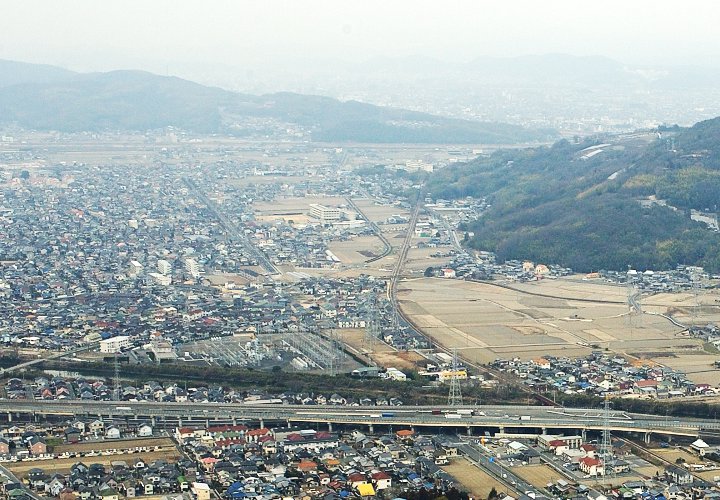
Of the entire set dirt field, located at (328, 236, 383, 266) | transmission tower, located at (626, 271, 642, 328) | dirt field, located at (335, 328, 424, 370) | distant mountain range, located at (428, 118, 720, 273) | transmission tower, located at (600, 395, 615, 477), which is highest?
distant mountain range, located at (428, 118, 720, 273)

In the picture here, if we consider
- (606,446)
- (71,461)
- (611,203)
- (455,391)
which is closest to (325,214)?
(611,203)

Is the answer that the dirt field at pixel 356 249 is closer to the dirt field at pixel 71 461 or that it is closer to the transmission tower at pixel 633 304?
the transmission tower at pixel 633 304

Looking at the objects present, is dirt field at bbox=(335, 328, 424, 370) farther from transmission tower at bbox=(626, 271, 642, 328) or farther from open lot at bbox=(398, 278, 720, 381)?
transmission tower at bbox=(626, 271, 642, 328)

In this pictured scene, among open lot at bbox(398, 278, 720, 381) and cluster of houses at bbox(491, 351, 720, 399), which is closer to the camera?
cluster of houses at bbox(491, 351, 720, 399)

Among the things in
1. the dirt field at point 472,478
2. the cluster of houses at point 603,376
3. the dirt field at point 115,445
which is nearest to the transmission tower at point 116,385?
the dirt field at point 115,445

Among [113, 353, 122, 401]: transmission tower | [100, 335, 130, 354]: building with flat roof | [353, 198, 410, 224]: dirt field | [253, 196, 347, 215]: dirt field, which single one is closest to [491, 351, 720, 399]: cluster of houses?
[113, 353, 122, 401]: transmission tower

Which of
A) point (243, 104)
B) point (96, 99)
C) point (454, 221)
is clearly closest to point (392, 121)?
point (243, 104)
